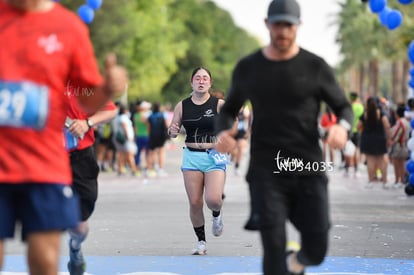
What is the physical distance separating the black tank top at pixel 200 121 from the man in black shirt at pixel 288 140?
4531 mm

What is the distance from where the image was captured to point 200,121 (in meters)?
11.0

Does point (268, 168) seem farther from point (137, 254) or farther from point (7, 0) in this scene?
point (137, 254)

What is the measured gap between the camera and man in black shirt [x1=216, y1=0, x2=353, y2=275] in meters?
6.29

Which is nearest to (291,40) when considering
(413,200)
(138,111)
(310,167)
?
(310,167)

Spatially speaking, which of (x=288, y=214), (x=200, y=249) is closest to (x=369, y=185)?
(x=200, y=249)

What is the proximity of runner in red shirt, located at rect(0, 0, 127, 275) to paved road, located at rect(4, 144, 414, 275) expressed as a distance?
170 inches

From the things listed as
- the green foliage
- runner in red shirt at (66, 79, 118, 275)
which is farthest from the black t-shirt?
the green foliage

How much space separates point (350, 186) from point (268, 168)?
16.5 meters

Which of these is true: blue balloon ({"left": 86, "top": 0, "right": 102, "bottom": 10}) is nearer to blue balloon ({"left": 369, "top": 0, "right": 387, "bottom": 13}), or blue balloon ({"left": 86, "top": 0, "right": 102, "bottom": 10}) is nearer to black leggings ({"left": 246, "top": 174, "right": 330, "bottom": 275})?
blue balloon ({"left": 369, "top": 0, "right": 387, "bottom": 13})

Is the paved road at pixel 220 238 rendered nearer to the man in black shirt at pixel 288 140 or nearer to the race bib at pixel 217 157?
the race bib at pixel 217 157

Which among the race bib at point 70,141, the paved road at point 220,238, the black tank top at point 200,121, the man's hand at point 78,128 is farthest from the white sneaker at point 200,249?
the man's hand at point 78,128

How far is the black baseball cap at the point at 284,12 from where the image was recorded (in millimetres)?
6258

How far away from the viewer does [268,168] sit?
6395mm

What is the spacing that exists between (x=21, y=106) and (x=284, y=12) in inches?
70.7
